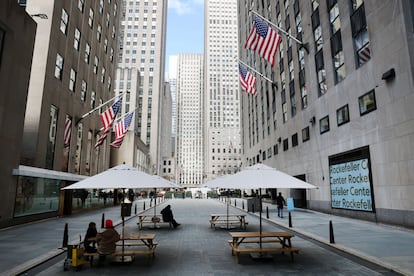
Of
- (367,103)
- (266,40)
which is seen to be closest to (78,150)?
(266,40)

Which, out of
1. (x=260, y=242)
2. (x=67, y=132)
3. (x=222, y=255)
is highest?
(x=67, y=132)

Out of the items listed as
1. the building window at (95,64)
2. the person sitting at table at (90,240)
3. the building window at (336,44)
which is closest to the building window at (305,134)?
the building window at (336,44)

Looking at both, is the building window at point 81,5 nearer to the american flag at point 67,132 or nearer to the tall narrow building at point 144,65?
the american flag at point 67,132

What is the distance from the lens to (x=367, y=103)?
62.6 ft

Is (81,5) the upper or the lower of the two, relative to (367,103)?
upper

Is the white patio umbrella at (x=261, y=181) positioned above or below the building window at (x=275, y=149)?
below

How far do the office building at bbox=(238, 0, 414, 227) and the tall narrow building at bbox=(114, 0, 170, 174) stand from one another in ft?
280

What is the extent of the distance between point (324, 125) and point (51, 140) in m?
23.2

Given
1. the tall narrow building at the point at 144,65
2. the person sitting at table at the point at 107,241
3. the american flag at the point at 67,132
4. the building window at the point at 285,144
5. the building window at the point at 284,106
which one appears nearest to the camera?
the person sitting at table at the point at 107,241

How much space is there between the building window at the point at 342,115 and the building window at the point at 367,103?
5.98 ft

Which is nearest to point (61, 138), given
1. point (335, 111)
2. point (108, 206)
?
point (108, 206)

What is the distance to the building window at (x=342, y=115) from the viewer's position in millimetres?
21747

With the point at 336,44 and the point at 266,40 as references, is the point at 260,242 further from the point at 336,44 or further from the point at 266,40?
the point at 336,44

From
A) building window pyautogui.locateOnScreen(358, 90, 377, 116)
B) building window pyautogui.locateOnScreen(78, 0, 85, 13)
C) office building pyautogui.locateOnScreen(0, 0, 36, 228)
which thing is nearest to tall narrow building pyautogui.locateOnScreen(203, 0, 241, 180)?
building window pyautogui.locateOnScreen(78, 0, 85, 13)
